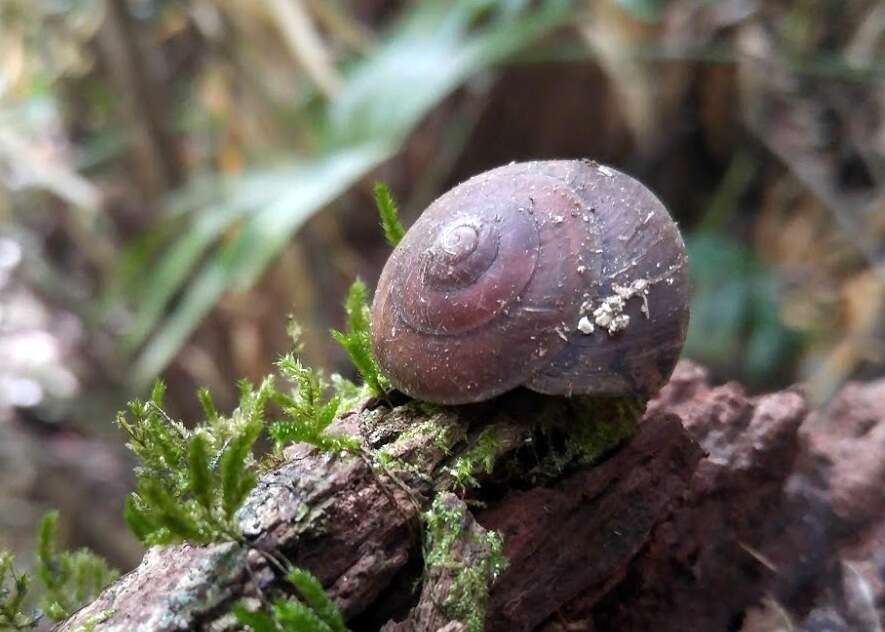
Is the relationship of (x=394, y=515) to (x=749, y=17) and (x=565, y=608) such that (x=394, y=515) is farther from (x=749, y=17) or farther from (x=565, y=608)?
(x=749, y=17)

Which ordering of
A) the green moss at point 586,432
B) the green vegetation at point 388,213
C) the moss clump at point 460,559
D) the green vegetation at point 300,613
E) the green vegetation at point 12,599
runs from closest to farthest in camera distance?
the green vegetation at point 300,613 → the moss clump at point 460,559 → the green vegetation at point 12,599 → the green moss at point 586,432 → the green vegetation at point 388,213

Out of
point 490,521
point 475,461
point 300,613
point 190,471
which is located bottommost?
point 490,521

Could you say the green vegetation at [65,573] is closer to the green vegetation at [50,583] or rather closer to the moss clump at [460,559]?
the green vegetation at [50,583]

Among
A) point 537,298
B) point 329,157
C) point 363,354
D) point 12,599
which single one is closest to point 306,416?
point 363,354

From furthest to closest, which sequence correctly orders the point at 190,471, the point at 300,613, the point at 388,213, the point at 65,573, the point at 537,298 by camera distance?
1. the point at 388,213
2. the point at 65,573
3. the point at 537,298
4. the point at 190,471
5. the point at 300,613

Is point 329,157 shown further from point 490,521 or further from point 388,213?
point 490,521

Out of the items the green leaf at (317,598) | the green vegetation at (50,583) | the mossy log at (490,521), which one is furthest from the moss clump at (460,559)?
the green vegetation at (50,583)
